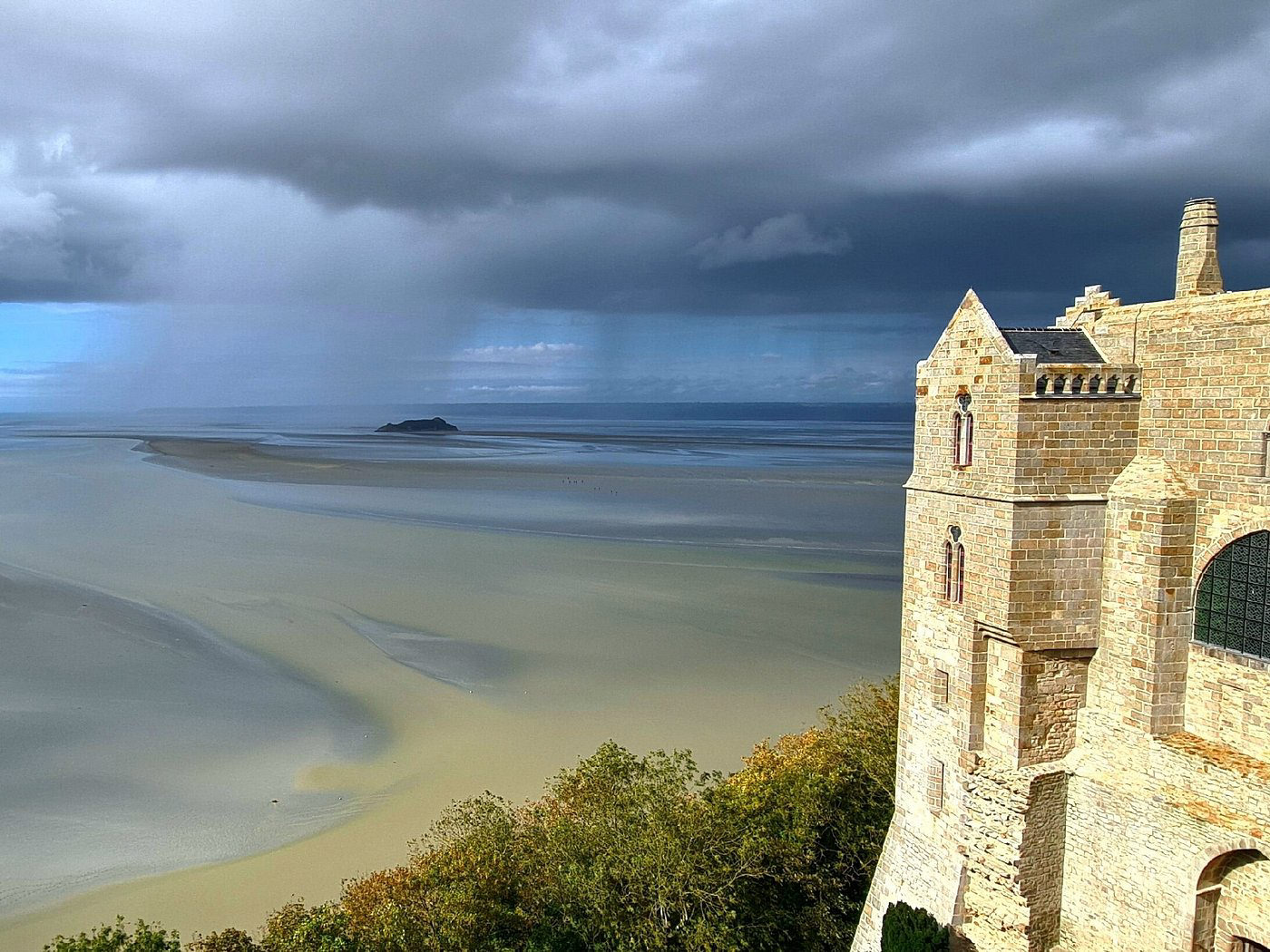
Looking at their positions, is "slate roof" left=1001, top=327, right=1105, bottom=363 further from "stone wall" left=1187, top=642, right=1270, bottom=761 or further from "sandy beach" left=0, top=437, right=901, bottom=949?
"sandy beach" left=0, top=437, right=901, bottom=949

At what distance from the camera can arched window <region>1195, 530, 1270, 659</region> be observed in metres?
13.2

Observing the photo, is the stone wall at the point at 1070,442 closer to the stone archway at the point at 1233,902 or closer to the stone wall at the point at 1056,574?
the stone wall at the point at 1056,574

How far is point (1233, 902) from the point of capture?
43.5 feet

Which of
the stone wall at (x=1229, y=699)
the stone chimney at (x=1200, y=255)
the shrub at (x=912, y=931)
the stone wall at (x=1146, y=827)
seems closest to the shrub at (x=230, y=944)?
the shrub at (x=912, y=931)

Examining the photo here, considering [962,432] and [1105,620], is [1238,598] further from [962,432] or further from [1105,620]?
[962,432]

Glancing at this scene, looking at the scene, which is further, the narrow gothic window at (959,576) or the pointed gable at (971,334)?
the narrow gothic window at (959,576)

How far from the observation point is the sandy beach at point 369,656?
83.5ft

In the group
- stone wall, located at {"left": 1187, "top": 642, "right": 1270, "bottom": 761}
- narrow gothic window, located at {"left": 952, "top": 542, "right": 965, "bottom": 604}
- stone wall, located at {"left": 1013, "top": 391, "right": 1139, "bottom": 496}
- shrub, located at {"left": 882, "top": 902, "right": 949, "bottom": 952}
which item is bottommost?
shrub, located at {"left": 882, "top": 902, "right": 949, "bottom": 952}

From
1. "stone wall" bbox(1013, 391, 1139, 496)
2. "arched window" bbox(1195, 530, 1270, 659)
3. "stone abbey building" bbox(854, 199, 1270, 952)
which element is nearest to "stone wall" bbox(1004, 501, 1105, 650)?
"stone abbey building" bbox(854, 199, 1270, 952)

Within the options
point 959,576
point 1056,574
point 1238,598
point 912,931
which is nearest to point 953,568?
point 959,576

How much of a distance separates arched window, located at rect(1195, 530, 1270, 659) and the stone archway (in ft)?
9.28

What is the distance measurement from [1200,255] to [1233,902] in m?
10.4

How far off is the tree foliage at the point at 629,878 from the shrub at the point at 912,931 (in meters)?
2.78

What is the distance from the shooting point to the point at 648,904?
59.4 ft
